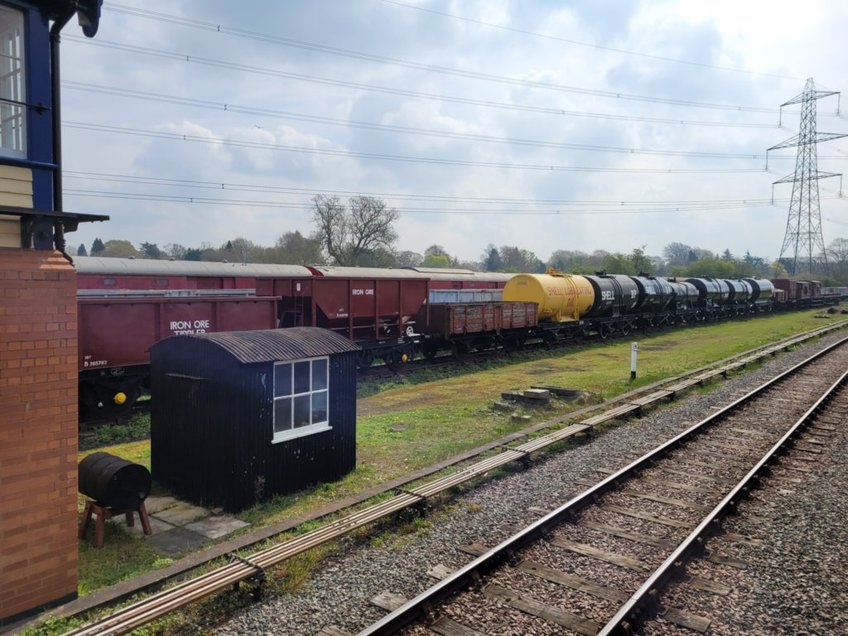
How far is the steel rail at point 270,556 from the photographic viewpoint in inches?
183

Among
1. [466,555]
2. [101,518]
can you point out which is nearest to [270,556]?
[466,555]

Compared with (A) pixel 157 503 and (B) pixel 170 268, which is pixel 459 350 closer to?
(B) pixel 170 268

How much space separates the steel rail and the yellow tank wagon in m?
15.9

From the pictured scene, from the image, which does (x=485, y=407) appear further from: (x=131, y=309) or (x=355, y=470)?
(x=131, y=309)

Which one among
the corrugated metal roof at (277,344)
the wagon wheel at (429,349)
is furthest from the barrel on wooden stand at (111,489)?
the wagon wheel at (429,349)

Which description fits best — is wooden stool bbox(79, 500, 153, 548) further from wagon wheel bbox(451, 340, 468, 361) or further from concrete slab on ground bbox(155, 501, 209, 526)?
wagon wheel bbox(451, 340, 468, 361)

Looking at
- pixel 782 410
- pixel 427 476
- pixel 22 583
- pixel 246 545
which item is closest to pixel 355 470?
pixel 427 476

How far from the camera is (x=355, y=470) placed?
923 cm

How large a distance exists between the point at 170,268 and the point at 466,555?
45.3ft

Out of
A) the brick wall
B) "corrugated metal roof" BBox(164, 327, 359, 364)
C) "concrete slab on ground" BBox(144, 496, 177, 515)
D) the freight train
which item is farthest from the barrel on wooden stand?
the freight train

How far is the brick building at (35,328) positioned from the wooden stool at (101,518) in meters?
1.37

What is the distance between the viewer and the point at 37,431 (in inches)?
204

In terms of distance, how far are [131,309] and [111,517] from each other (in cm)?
641

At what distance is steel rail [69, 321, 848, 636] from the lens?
466 centimetres
